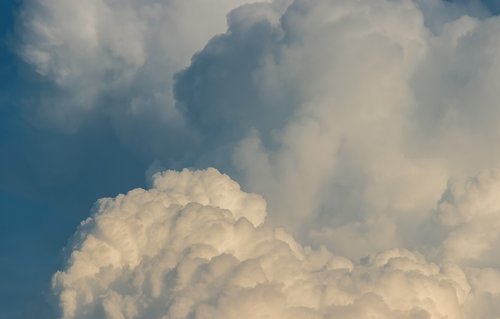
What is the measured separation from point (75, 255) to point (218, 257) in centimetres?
9392

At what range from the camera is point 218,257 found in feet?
581

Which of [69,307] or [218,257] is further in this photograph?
[69,307]

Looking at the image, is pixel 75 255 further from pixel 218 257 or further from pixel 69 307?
pixel 218 257

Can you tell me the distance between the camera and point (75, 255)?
190000 millimetres


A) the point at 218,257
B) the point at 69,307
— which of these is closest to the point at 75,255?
the point at 69,307

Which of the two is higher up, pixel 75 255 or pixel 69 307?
pixel 75 255

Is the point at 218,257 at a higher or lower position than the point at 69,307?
higher

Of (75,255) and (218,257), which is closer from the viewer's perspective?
Result: (218,257)

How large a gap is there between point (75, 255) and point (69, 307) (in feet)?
108

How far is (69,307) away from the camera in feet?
619

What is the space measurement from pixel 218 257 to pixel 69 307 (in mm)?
103030
